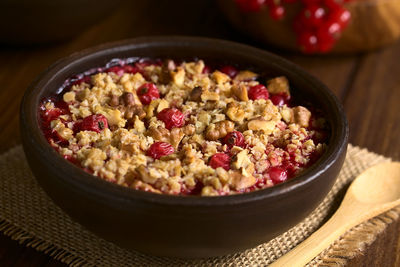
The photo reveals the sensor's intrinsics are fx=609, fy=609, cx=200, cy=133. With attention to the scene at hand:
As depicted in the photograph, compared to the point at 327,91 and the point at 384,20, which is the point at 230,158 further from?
the point at 384,20

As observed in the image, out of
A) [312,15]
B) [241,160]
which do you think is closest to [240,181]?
[241,160]

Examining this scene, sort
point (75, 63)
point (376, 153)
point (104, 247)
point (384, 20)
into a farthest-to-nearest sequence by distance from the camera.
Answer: point (384, 20)
point (376, 153)
point (75, 63)
point (104, 247)

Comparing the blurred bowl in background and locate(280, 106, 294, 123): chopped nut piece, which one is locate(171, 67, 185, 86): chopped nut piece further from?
the blurred bowl in background

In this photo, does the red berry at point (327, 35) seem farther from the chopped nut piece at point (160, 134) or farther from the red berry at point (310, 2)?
the chopped nut piece at point (160, 134)

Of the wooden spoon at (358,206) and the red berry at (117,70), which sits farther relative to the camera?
the red berry at (117,70)

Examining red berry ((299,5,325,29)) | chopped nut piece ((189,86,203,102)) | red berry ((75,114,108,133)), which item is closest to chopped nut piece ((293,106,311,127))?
chopped nut piece ((189,86,203,102))

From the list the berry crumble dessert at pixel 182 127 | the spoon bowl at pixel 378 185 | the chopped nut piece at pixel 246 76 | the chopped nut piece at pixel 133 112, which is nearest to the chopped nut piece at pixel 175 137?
the berry crumble dessert at pixel 182 127

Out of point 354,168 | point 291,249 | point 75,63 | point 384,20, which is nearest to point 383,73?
point 384,20

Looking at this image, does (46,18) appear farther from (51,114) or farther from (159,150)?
(159,150)
